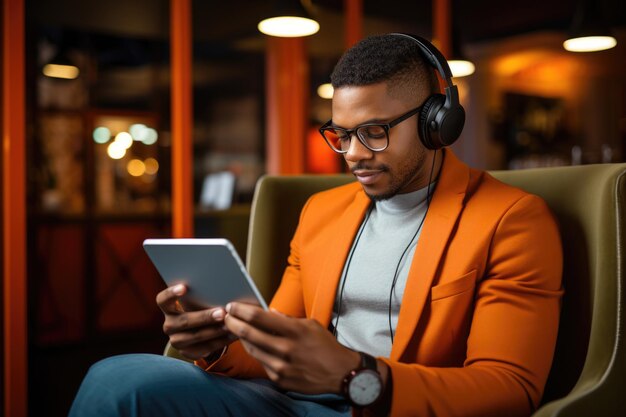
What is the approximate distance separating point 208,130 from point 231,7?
2.46 ft

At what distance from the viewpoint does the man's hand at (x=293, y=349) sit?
0.90 metres

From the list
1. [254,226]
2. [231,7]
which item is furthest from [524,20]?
[254,226]

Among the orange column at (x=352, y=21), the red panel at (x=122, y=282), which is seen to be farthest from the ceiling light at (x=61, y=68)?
the orange column at (x=352, y=21)

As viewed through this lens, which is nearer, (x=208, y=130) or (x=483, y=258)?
(x=483, y=258)

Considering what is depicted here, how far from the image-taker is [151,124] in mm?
4262

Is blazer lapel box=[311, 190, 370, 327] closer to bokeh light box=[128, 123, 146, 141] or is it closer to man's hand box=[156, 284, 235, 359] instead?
man's hand box=[156, 284, 235, 359]

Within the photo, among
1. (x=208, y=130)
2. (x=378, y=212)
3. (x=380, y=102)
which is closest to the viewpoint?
(x=380, y=102)

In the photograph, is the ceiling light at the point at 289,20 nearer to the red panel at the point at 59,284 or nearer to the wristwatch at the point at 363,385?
the red panel at the point at 59,284

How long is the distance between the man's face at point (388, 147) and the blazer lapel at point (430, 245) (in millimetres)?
83

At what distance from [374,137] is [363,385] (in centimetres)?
57

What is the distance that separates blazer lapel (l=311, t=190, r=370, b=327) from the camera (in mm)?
1372

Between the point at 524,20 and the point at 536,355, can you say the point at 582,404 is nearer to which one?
the point at 536,355

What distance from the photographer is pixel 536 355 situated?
1077 millimetres

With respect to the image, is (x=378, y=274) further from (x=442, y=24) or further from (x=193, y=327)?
(x=442, y=24)
